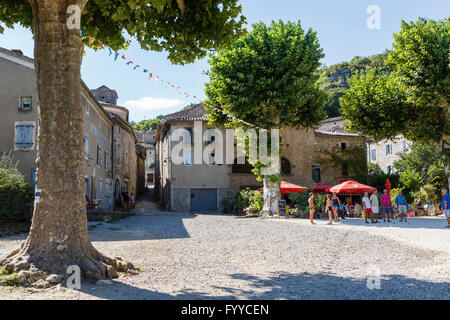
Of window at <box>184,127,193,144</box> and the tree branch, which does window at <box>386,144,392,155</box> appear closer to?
window at <box>184,127,193,144</box>

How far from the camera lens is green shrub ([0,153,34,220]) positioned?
12805mm

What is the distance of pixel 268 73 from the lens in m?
20.2

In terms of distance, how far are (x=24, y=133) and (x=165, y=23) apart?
13.7 metres

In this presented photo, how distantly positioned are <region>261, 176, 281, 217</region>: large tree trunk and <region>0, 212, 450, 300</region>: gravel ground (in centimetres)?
981

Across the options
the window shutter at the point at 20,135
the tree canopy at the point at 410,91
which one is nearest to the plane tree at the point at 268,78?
the tree canopy at the point at 410,91

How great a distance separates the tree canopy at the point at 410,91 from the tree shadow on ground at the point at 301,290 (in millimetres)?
16524

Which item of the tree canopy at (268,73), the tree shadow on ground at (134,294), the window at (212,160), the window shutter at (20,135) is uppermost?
the tree canopy at (268,73)

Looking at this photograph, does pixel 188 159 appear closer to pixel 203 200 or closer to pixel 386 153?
pixel 203 200

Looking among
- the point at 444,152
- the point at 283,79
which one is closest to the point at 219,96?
the point at 283,79

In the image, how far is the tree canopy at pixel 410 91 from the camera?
61.8 ft

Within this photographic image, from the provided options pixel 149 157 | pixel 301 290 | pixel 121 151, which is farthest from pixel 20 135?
pixel 149 157

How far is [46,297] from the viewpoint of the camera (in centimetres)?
440

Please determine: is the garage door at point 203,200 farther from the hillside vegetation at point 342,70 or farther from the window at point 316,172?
the hillside vegetation at point 342,70
